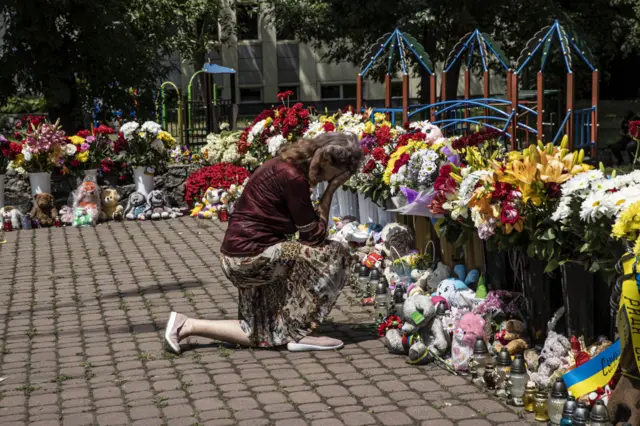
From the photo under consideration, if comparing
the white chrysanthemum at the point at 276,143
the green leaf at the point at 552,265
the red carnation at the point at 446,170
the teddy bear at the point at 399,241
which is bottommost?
the teddy bear at the point at 399,241

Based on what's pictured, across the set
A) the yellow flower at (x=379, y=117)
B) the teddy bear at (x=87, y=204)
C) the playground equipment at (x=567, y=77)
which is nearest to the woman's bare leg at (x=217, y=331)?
the yellow flower at (x=379, y=117)

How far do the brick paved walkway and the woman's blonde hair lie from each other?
1164mm

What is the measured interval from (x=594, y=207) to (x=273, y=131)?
772 cm

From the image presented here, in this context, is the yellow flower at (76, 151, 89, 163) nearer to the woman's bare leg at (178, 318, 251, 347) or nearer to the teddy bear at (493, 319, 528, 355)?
the woman's bare leg at (178, 318, 251, 347)

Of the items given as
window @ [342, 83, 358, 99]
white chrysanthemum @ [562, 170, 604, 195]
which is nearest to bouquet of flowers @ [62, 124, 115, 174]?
white chrysanthemum @ [562, 170, 604, 195]

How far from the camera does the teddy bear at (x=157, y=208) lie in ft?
41.7

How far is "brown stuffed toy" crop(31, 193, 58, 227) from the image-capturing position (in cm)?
1234

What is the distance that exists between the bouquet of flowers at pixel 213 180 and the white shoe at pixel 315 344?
6.73 m

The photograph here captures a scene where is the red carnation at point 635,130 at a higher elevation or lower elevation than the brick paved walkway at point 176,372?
higher

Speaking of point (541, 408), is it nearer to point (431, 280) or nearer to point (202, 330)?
point (431, 280)

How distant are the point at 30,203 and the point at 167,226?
1.94m

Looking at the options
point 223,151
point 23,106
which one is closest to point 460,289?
point 223,151

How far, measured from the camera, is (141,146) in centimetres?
1330

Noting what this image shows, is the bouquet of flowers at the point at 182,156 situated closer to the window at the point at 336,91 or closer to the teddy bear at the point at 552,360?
the teddy bear at the point at 552,360
